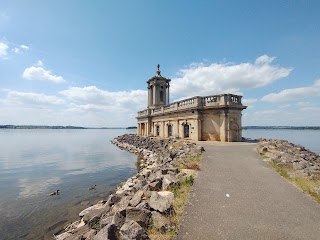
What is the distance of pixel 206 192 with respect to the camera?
7441mm

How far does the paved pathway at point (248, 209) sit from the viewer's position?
488 centimetres

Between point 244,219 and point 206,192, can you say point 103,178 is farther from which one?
point 244,219

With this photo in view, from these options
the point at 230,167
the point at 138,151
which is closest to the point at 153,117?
the point at 138,151

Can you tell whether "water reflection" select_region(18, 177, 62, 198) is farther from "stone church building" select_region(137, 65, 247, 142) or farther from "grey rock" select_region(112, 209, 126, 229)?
"stone church building" select_region(137, 65, 247, 142)

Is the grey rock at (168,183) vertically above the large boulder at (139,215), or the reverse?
the grey rock at (168,183)

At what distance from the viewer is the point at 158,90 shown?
134 ft

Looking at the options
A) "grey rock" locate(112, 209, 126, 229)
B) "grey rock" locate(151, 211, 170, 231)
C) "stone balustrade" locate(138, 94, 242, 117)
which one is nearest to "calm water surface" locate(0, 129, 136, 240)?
"grey rock" locate(112, 209, 126, 229)

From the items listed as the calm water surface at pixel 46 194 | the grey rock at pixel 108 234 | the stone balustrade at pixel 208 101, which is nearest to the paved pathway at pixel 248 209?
the grey rock at pixel 108 234

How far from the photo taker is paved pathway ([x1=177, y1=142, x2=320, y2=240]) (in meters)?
4.88

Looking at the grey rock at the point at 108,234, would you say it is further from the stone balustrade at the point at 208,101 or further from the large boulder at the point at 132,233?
the stone balustrade at the point at 208,101

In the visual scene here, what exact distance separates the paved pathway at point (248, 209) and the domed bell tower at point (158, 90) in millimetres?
31610

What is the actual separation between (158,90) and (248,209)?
118 feet

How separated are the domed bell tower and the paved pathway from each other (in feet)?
104

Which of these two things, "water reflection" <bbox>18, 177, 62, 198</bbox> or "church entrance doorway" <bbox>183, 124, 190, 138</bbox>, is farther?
→ "church entrance doorway" <bbox>183, 124, 190, 138</bbox>
